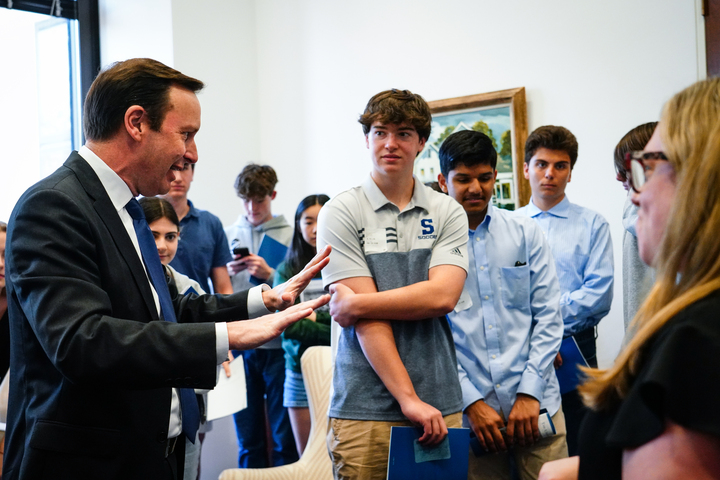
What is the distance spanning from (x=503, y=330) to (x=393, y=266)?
0.54 meters

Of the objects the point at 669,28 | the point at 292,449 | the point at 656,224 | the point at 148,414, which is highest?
the point at 669,28

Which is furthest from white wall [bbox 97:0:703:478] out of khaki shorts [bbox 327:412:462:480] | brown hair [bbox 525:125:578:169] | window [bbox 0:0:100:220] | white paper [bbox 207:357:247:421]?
khaki shorts [bbox 327:412:462:480]

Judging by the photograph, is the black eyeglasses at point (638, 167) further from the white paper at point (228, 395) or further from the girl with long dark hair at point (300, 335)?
the girl with long dark hair at point (300, 335)

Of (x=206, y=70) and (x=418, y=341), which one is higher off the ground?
(x=206, y=70)

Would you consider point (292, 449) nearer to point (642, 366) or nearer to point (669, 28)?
point (642, 366)

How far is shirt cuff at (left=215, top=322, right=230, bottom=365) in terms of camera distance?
123 cm

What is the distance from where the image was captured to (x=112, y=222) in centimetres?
Answer: 133

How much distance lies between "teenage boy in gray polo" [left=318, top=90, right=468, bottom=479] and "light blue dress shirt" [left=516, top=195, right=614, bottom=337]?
103 cm

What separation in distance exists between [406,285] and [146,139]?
0.82 metres

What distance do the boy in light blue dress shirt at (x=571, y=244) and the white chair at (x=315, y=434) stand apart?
1015mm

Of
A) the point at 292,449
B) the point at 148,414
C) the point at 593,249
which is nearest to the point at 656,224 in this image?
the point at 148,414

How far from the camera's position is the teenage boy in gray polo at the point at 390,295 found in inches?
65.7

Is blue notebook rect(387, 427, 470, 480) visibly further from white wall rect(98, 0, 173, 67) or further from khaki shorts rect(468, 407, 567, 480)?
white wall rect(98, 0, 173, 67)

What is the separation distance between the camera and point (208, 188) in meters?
4.38
